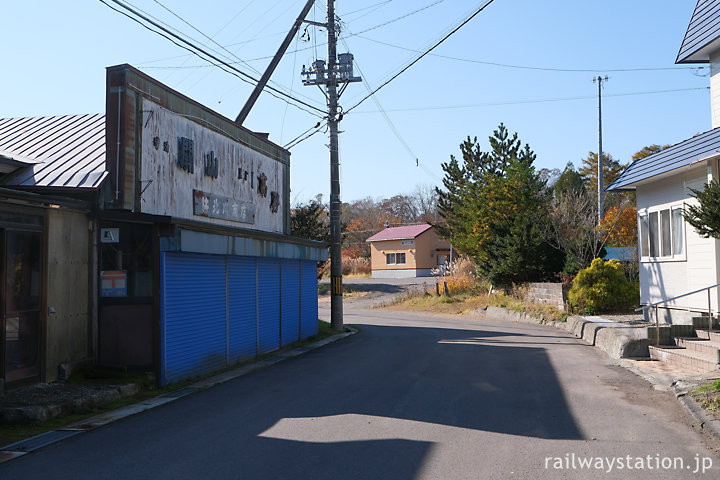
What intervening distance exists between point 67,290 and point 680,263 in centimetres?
1362

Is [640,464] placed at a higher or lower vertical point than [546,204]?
lower

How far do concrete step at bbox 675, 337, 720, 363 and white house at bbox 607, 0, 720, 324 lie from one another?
1048mm

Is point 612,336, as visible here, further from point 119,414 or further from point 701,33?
point 119,414

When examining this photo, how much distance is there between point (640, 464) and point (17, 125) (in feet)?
51.1

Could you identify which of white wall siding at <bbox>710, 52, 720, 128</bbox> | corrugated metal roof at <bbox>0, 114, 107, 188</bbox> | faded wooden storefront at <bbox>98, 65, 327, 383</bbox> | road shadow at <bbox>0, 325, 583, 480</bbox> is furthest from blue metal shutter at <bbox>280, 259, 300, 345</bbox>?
white wall siding at <bbox>710, 52, 720, 128</bbox>

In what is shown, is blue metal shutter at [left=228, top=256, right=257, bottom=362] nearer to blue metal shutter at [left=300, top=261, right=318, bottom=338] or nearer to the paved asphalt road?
the paved asphalt road

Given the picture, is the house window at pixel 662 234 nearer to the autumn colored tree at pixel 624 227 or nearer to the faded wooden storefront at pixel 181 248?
the faded wooden storefront at pixel 181 248

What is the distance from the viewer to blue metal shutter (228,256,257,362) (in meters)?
13.8

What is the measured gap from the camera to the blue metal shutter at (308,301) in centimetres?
1883

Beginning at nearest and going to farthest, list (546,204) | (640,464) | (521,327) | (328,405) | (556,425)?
(640,464)
(556,425)
(328,405)
(521,327)
(546,204)

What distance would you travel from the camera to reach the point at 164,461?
260 inches

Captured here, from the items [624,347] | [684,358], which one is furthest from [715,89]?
[684,358]

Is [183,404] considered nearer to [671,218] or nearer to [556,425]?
[556,425]

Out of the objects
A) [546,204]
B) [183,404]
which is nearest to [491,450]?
[183,404]
